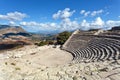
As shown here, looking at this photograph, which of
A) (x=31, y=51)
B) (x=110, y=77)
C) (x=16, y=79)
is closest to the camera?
(x=110, y=77)

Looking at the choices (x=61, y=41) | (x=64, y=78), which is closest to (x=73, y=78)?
(x=64, y=78)

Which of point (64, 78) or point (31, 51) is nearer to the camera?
point (64, 78)

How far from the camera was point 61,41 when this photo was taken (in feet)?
122

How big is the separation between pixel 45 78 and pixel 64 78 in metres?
1.10

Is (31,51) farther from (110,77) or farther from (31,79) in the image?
(110,77)

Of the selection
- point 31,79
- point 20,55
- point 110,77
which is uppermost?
point 110,77

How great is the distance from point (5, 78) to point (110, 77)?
19.8 feet

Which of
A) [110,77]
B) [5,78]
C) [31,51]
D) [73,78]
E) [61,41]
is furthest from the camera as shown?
[61,41]

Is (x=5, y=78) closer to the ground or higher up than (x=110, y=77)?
closer to the ground

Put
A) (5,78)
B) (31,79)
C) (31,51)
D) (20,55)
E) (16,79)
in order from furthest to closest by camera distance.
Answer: (31,51) < (20,55) < (5,78) < (16,79) < (31,79)

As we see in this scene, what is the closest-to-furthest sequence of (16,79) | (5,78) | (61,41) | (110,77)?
(110,77), (16,79), (5,78), (61,41)

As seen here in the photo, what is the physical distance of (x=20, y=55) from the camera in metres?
25.0

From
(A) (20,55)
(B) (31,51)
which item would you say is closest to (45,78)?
(A) (20,55)

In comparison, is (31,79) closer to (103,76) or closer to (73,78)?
(73,78)
